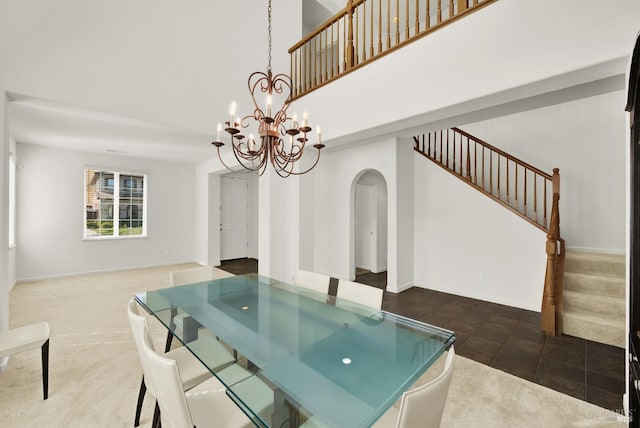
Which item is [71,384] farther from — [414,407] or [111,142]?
[111,142]

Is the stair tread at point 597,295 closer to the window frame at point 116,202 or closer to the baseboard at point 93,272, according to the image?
the baseboard at point 93,272

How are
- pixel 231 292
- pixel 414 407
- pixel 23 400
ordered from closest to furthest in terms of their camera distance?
pixel 414 407
pixel 23 400
pixel 231 292

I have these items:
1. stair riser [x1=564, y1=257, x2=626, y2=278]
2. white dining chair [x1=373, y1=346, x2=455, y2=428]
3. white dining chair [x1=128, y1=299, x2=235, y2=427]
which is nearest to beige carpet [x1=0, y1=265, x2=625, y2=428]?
white dining chair [x1=128, y1=299, x2=235, y2=427]

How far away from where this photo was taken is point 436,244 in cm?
455

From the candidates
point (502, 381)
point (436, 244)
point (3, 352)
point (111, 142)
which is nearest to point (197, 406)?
point (3, 352)

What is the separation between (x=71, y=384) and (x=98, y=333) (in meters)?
0.99

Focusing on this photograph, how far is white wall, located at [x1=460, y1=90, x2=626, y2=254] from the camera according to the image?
12.6 feet

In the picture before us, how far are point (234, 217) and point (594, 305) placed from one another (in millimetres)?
6936

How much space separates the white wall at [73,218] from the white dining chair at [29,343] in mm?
4051

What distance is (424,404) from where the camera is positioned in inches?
35.5

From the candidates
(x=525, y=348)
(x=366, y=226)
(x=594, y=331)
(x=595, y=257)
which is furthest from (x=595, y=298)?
(x=366, y=226)

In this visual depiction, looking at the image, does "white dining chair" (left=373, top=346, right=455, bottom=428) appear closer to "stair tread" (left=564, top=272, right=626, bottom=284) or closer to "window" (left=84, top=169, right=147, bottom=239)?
"stair tread" (left=564, top=272, right=626, bottom=284)

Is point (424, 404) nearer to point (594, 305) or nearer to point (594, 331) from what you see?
point (594, 331)

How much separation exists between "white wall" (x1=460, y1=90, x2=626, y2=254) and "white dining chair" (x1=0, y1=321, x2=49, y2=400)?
6.06 metres
